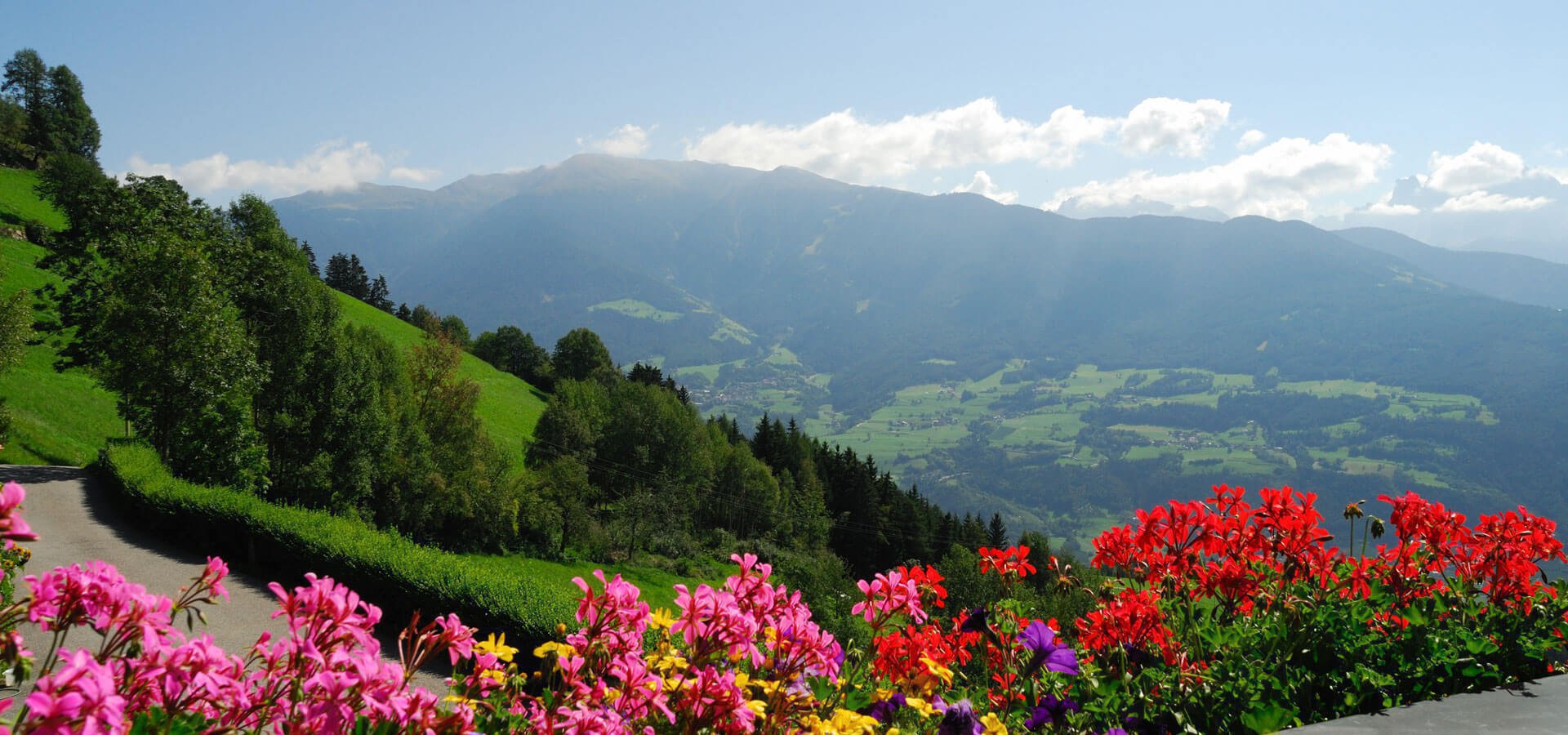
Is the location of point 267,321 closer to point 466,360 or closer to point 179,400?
point 179,400

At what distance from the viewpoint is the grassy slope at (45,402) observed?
1043 inches

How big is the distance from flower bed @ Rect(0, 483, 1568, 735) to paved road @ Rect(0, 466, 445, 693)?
12.4 meters

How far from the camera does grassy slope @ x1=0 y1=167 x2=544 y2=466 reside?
26.5 m

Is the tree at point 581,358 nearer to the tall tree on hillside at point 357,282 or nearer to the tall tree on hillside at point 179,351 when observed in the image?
the tall tree on hillside at point 357,282

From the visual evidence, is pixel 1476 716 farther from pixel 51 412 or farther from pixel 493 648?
pixel 51 412

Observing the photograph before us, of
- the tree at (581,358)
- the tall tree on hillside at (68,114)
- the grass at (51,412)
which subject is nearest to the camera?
the grass at (51,412)

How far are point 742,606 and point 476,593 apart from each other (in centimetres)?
1420

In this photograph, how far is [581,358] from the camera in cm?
8219

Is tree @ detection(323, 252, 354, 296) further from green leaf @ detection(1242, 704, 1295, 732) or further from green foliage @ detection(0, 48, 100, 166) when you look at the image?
green leaf @ detection(1242, 704, 1295, 732)

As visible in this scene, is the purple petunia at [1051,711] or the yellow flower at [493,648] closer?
the yellow flower at [493,648]

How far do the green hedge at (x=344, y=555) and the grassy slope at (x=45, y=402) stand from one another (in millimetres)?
9207

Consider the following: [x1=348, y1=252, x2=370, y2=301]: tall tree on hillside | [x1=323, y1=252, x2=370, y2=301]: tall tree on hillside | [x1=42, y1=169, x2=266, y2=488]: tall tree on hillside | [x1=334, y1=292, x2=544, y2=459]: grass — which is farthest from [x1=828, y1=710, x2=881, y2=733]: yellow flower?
[x1=348, y1=252, x2=370, y2=301]: tall tree on hillside

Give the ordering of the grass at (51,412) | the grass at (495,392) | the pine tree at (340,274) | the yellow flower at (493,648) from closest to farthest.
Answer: the yellow flower at (493,648)
the grass at (51,412)
the grass at (495,392)
the pine tree at (340,274)

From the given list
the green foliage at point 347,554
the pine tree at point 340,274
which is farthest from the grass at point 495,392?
the green foliage at point 347,554
